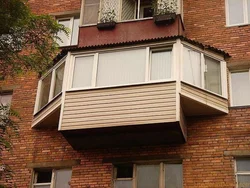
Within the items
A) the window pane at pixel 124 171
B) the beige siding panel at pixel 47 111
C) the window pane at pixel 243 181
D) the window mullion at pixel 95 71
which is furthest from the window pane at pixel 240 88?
the beige siding panel at pixel 47 111

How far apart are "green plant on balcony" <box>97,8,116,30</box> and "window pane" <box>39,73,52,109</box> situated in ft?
8.22

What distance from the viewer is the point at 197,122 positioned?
1425 centimetres

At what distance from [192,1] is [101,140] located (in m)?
6.51

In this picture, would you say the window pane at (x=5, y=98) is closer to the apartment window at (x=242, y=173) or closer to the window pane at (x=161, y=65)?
the window pane at (x=161, y=65)

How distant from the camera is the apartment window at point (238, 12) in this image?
16078 millimetres

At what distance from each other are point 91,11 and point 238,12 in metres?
5.24

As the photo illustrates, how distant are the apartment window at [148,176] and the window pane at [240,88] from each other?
2.86m

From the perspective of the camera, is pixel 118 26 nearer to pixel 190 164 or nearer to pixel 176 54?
pixel 176 54

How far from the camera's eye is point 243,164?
43.8ft

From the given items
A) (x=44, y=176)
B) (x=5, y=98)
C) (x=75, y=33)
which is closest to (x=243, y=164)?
(x=44, y=176)

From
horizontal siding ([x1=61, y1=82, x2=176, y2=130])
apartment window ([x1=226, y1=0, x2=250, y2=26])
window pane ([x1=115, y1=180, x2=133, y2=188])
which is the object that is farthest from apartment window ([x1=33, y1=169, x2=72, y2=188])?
apartment window ([x1=226, y1=0, x2=250, y2=26])

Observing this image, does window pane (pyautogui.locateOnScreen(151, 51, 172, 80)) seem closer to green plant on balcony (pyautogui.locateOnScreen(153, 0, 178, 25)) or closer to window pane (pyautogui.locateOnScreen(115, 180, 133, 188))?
green plant on balcony (pyautogui.locateOnScreen(153, 0, 178, 25))

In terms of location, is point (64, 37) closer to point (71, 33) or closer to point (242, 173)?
point (71, 33)

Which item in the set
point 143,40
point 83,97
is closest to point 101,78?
point 83,97
